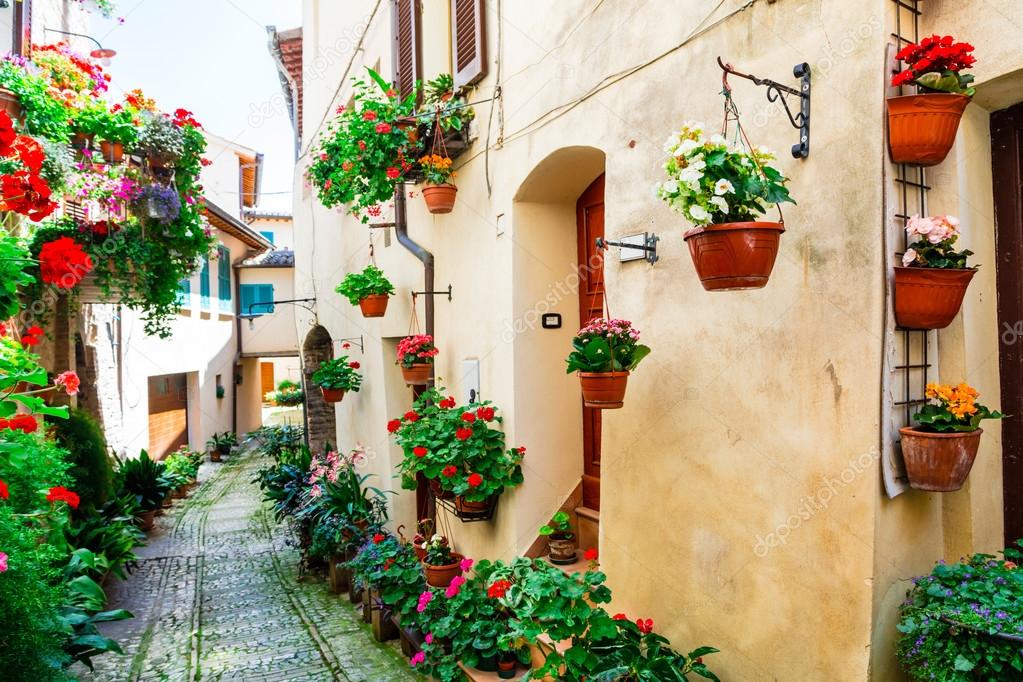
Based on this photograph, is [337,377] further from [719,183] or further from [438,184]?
[719,183]

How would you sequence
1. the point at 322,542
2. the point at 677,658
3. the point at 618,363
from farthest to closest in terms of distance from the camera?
1. the point at 322,542
2. the point at 618,363
3. the point at 677,658

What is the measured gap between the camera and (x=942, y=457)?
257cm

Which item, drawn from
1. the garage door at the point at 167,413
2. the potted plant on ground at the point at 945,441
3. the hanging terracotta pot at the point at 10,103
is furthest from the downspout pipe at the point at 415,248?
the garage door at the point at 167,413

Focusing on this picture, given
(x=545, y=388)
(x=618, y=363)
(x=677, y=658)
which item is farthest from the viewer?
(x=545, y=388)

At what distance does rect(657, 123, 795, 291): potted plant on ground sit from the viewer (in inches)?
103

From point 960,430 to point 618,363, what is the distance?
152cm

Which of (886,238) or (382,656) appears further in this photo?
(382,656)

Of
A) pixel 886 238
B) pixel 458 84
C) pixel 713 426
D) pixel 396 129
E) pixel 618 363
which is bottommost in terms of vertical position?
pixel 713 426

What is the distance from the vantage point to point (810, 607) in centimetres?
287

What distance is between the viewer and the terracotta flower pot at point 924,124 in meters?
2.53

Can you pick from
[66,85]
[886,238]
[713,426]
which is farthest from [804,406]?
[66,85]

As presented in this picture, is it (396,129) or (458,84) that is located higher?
(458,84)

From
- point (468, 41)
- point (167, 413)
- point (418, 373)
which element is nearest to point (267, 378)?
point (167, 413)

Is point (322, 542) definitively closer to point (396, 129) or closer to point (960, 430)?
point (396, 129)
